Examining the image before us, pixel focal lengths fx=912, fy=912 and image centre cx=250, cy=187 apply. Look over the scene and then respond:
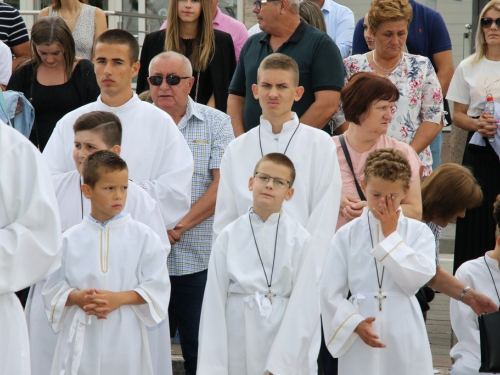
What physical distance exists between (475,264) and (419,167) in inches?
28.2

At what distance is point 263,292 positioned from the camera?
4.86 metres

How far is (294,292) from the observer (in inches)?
190

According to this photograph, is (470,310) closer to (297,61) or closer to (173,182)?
(173,182)

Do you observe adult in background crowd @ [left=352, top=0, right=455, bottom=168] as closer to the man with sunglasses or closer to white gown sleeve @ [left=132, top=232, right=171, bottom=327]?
the man with sunglasses

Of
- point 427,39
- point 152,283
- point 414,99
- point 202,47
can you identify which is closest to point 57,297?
point 152,283

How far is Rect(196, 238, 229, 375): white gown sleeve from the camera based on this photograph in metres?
4.79

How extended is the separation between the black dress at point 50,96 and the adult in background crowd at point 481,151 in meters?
2.95

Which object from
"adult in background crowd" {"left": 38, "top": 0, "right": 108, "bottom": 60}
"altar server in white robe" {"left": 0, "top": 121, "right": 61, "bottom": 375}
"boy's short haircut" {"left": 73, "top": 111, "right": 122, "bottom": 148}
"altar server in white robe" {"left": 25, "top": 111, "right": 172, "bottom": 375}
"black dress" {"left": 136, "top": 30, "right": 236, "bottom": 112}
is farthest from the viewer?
"adult in background crowd" {"left": 38, "top": 0, "right": 108, "bottom": 60}

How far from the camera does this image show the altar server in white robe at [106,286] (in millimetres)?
4754

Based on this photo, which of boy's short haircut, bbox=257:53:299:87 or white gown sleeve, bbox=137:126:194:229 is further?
boy's short haircut, bbox=257:53:299:87

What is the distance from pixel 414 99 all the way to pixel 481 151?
37.3 inches

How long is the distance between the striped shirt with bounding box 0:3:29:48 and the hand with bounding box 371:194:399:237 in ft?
14.1

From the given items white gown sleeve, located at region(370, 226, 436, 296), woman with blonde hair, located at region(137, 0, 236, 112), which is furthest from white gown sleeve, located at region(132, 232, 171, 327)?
woman with blonde hair, located at region(137, 0, 236, 112)

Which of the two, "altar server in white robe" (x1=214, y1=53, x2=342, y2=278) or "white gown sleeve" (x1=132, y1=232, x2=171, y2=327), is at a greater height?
"altar server in white robe" (x1=214, y1=53, x2=342, y2=278)
